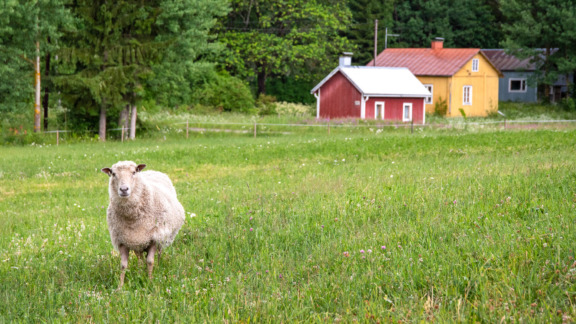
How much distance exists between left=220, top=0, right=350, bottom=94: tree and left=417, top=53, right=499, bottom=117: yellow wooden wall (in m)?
13.1

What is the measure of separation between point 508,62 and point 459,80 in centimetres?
1761

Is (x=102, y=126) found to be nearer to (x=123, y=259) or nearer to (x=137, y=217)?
(x=137, y=217)

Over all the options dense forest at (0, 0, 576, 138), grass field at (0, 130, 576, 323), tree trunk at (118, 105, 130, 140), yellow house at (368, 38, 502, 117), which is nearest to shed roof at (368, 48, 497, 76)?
yellow house at (368, 38, 502, 117)

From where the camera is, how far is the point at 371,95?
46344mm

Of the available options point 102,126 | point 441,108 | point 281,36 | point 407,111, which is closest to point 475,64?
point 441,108

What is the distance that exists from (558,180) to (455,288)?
5.67 metres

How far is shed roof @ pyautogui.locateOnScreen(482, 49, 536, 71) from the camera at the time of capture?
66.3 metres

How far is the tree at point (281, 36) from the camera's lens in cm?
6169

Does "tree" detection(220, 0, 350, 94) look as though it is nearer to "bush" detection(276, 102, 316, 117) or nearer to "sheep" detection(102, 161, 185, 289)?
"bush" detection(276, 102, 316, 117)

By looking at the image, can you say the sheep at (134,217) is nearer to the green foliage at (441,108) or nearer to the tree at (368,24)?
the green foliage at (441,108)

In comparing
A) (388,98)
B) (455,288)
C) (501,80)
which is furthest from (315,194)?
(501,80)

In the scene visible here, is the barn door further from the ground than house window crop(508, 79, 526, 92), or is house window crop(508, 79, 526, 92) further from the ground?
house window crop(508, 79, 526, 92)

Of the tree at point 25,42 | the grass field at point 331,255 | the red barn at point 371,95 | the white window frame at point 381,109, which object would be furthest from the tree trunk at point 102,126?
the white window frame at point 381,109

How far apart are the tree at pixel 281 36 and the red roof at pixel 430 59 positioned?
23.4ft
